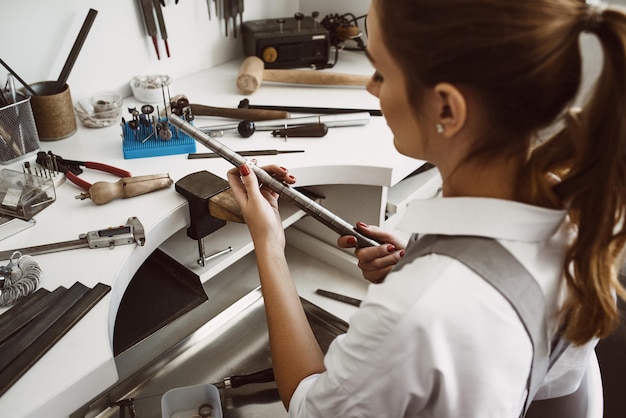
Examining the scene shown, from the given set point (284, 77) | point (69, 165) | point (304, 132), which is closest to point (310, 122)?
point (304, 132)

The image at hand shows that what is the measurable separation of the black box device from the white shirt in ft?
3.85

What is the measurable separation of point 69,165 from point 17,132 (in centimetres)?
14

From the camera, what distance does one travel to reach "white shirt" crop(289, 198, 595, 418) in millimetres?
576

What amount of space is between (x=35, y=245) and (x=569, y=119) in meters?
0.83

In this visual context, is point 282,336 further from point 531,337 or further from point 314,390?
point 531,337

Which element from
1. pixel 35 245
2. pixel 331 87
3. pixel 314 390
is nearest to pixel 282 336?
pixel 314 390

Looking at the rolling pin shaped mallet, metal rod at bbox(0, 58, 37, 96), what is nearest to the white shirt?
the rolling pin shaped mallet

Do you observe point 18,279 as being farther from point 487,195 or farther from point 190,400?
point 487,195

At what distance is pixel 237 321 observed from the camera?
116 cm

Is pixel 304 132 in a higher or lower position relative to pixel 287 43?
lower

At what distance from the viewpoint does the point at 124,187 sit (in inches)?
42.9

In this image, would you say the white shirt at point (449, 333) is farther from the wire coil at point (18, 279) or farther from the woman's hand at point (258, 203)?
the wire coil at point (18, 279)

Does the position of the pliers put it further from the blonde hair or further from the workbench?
the blonde hair

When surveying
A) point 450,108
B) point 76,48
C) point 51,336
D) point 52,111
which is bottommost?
point 51,336
